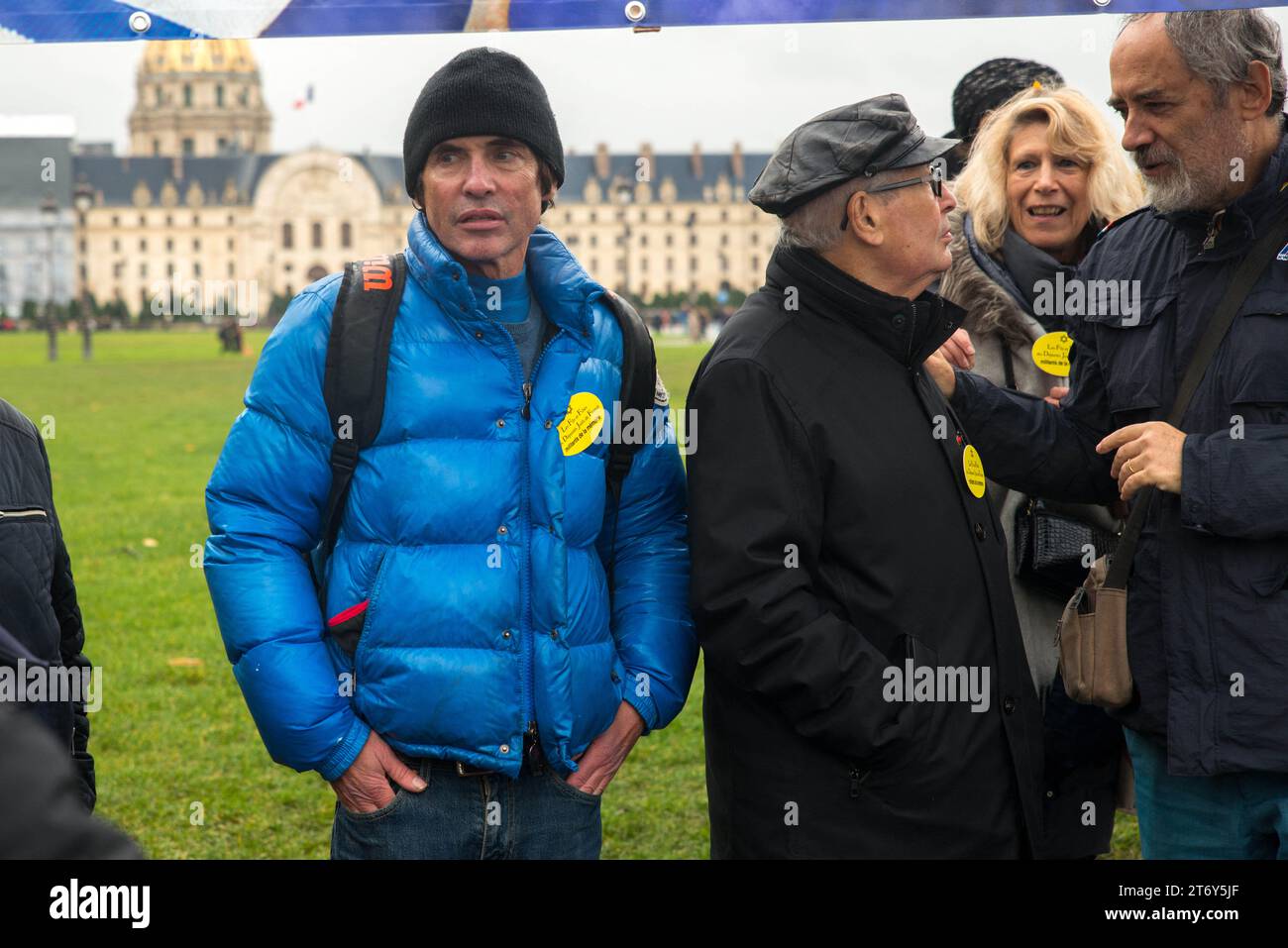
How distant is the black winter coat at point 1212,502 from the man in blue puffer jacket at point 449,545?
0.96 m

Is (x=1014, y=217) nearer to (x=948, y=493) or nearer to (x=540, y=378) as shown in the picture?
(x=948, y=493)

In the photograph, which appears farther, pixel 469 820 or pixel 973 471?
pixel 973 471

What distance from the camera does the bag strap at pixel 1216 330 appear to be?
97.5 inches

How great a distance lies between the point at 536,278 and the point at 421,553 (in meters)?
0.56

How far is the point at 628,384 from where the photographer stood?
8.86ft

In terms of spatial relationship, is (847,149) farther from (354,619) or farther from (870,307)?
(354,619)

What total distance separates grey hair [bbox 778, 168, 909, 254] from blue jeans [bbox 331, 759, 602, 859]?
3.46ft

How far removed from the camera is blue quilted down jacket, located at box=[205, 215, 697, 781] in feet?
8.12

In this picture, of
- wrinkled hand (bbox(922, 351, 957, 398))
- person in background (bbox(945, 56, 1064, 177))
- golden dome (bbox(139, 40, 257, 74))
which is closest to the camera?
wrinkled hand (bbox(922, 351, 957, 398))

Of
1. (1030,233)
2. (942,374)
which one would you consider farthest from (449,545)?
(1030,233)

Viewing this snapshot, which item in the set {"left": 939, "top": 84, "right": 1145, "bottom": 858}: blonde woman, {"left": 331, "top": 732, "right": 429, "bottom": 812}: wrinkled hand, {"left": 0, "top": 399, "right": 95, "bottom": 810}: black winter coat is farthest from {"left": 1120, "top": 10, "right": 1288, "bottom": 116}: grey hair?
{"left": 0, "top": 399, "right": 95, "bottom": 810}: black winter coat

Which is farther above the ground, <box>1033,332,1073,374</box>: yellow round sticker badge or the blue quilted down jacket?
<box>1033,332,1073,374</box>: yellow round sticker badge

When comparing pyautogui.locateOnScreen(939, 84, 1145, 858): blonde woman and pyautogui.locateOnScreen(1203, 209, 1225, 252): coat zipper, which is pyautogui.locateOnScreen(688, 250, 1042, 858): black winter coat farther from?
pyautogui.locateOnScreen(939, 84, 1145, 858): blonde woman

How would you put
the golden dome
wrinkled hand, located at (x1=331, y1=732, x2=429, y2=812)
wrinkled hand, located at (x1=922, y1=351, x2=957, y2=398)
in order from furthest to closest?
the golden dome → wrinkled hand, located at (x1=922, y1=351, x2=957, y2=398) → wrinkled hand, located at (x1=331, y1=732, x2=429, y2=812)
